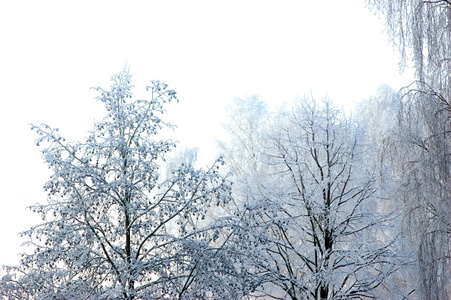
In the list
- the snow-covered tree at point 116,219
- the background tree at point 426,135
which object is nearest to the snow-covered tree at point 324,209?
the background tree at point 426,135

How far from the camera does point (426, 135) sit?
23.0 feet

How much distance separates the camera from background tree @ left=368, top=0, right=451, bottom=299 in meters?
6.68

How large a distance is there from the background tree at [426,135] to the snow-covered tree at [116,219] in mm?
3092

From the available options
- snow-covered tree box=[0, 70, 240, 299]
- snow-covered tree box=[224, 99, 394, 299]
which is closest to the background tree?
snow-covered tree box=[224, 99, 394, 299]

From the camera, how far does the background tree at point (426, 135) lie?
6.68m

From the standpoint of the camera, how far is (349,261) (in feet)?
24.7

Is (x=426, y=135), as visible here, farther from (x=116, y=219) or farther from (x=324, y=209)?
(x=116, y=219)

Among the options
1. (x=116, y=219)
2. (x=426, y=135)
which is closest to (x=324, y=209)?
(x=426, y=135)

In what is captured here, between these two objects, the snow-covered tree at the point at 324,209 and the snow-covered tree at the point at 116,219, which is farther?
the snow-covered tree at the point at 324,209

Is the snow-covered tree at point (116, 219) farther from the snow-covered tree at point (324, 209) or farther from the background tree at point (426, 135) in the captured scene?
the background tree at point (426, 135)

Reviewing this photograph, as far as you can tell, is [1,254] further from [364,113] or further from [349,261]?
[349,261]

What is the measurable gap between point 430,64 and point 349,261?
3.45m

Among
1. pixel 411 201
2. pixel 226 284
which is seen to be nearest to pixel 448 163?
pixel 411 201

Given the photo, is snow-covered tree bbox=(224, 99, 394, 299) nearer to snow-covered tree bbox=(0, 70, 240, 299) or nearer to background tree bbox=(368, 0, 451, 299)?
background tree bbox=(368, 0, 451, 299)
